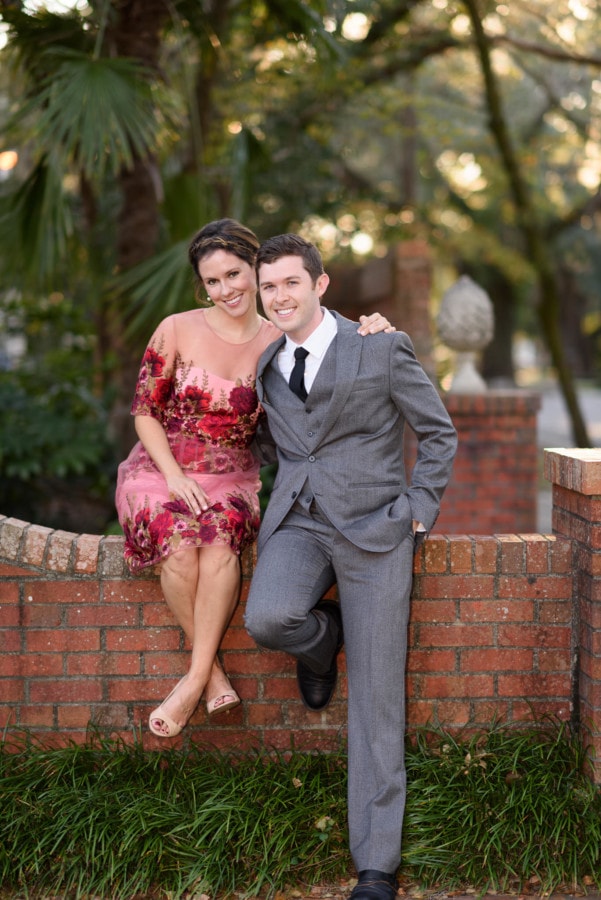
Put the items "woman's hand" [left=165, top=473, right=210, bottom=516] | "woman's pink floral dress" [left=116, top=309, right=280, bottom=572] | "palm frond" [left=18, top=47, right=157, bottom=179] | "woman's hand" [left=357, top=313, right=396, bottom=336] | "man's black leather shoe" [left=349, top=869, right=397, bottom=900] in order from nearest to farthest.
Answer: "man's black leather shoe" [left=349, top=869, right=397, bottom=900], "woman's hand" [left=357, top=313, right=396, bottom=336], "woman's hand" [left=165, top=473, right=210, bottom=516], "woman's pink floral dress" [left=116, top=309, right=280, bottom=572], "palm frond" [left=18, top=47, right=157, bottom=179]

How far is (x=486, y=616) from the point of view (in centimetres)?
345

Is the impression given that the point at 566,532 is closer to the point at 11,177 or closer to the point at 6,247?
the point at 6,247

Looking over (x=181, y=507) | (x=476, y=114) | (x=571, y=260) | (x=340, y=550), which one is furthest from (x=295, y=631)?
(x=571, y=260)

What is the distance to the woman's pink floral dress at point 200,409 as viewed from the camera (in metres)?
3.41

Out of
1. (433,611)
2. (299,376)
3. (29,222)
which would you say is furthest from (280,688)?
(29,222)

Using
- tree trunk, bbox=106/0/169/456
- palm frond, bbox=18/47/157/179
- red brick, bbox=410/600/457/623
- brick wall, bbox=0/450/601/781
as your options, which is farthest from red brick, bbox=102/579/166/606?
tree trunk, bbox=106/0/169/456

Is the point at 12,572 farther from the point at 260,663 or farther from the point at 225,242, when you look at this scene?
the point at 225,242

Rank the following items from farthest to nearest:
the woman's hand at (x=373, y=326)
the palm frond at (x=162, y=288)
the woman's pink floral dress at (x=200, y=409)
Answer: the palm frond at (x=162, y=288) < the woman's pink floral dress at (x=200, y=409) < the woman's hand at (x=373, y=326)

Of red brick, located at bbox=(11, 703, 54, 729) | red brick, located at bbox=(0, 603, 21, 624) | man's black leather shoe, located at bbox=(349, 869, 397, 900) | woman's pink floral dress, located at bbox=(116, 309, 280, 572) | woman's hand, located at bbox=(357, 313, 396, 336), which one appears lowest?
man's black leather shoe, located at bbox=(349, 869, 397, 900)

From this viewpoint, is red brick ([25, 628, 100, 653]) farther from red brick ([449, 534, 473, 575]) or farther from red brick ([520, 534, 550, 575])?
red brick ([520, 534, 550, 575])

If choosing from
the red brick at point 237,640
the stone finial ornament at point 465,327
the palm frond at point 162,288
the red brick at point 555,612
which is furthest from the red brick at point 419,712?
the stone finial ornament at point 465,327

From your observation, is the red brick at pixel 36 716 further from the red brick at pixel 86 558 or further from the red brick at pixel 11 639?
the red brick at pixel 86 558

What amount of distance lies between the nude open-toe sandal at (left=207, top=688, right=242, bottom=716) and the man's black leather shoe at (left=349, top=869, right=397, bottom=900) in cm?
68

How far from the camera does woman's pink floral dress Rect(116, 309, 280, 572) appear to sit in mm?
3410
